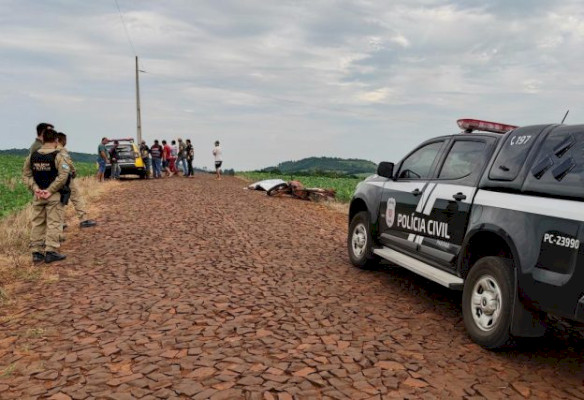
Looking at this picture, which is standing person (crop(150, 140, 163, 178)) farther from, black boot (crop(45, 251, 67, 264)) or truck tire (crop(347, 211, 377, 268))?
truck tire (crop(347, 211, 377, 268))

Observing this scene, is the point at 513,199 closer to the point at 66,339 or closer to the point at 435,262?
the point at 435,262

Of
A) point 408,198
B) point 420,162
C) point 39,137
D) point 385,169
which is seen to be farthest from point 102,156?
point 408,198

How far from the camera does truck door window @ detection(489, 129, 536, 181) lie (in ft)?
15.1

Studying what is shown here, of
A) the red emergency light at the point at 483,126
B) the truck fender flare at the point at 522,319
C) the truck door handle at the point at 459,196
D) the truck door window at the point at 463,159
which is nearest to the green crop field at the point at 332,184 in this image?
the truck door window at the point at 463,159

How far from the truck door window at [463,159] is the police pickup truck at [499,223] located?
16 millimetres

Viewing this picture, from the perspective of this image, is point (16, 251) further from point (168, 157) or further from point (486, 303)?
point (168, 157)

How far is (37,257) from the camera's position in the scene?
7.64m

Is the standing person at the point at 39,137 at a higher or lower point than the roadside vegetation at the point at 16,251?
higher

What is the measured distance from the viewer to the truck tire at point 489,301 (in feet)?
14.1

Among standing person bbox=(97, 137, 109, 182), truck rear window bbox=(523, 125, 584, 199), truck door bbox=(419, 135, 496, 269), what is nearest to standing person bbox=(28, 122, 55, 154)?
truck door bbox=(419, 135, 496, 269)

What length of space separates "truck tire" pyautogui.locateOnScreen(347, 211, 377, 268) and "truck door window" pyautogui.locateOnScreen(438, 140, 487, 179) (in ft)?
5.76

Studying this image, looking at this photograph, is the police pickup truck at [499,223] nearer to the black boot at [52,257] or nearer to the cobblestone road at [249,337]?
the cobblestone road at [249,337]

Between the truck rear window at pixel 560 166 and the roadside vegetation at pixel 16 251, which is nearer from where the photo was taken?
the truck rear window at pixel 560 166

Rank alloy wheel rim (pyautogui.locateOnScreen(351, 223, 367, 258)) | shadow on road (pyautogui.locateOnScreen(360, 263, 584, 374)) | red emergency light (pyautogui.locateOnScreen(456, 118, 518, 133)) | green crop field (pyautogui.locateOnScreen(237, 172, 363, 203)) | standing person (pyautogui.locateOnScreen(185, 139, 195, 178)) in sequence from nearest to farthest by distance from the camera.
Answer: shadow on road (pyautogui.locateOnScreen(360, 263, 584, 374)), red emergency light (pyautogui.locateOnScreen(456, 118, 518, 133)), alloy wheel rim (pyautogui.locateOnScreen(351, 223, 367, 258)), green crop field (pyautogui.locateOnScreen(237, 172, 363, 203)), standing person (pyautogui.locateOnScreen(185, 139, 195, 178))
